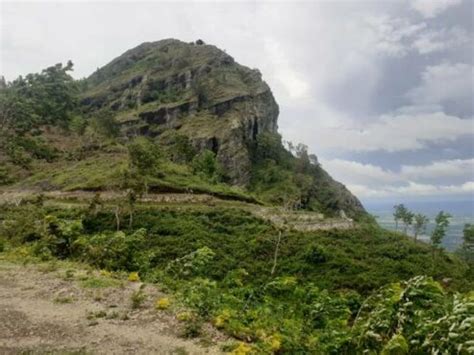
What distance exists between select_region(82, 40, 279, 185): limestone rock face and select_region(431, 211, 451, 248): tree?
135 ft

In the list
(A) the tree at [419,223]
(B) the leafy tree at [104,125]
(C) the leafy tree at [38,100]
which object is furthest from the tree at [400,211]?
(C) the leafy tree at [38,100]

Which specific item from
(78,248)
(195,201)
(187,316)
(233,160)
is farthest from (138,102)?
(187,316)

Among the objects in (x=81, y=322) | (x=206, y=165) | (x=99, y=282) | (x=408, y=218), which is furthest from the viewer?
(x=408, y=218)

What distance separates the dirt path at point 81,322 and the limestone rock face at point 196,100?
8496 cm

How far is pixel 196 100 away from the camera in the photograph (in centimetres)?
11644

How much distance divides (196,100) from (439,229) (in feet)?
222

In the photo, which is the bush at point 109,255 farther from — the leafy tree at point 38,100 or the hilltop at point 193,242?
the leafy tree at point 38,100

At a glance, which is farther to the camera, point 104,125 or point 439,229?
point 104,125

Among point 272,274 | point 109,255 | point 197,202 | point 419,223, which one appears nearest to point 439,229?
point 419,223

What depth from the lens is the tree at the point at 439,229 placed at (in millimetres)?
67438

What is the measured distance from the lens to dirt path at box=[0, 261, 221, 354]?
32.2 ft

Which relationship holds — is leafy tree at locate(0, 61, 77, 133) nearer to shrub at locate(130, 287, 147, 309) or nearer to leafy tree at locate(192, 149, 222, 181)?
leafy tree at locate(192, 149, 222, 181)

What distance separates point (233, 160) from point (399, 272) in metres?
63.5

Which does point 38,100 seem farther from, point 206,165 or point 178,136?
point 206,165
